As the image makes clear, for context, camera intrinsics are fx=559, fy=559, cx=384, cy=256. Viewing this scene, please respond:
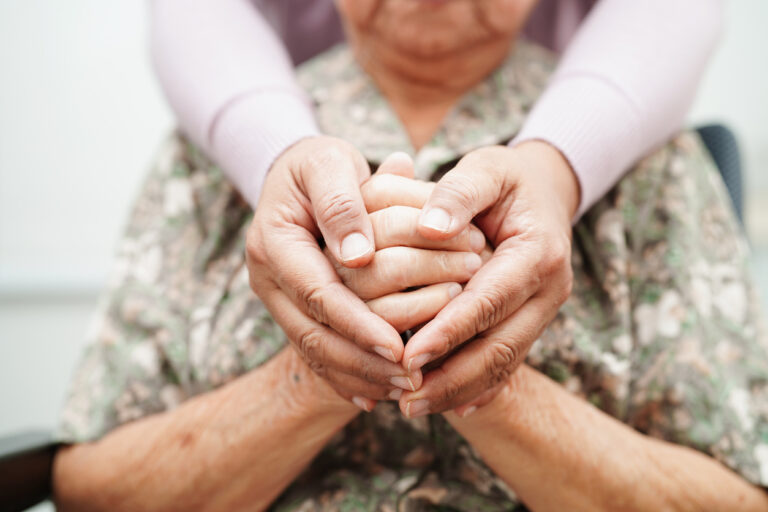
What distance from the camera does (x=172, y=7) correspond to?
0.77 m

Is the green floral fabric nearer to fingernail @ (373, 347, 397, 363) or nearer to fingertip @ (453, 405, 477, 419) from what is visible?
fingertip @ (453, 405, 477, 419)

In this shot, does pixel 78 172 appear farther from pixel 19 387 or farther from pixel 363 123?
pixel 363 123

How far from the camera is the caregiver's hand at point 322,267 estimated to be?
0.46 meters

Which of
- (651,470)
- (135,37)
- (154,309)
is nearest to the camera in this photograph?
(651,470)

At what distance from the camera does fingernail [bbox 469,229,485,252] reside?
1.66 ft

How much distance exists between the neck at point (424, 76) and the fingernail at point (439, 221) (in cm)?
28

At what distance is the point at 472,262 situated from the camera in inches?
19.6

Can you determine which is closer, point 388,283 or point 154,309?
point 388,283

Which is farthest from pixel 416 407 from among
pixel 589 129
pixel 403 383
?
pixel 589 129

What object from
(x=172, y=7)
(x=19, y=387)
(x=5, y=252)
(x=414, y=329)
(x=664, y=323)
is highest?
(x=172, y=7)

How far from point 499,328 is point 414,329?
0.07 meters

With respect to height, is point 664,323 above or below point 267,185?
below

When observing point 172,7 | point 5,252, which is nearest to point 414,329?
point 172,7

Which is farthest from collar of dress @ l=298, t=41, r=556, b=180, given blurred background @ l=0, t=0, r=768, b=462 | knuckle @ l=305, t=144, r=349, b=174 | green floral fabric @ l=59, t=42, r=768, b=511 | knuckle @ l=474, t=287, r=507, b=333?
blurred background @ l=0, t=0, r=768, b=462
